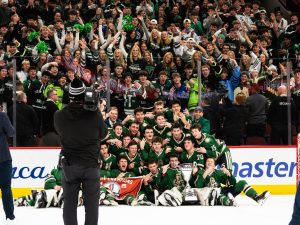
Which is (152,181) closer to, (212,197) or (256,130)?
(212,197)

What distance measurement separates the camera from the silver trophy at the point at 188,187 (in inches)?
514

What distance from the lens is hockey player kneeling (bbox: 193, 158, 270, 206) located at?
13.0 metres

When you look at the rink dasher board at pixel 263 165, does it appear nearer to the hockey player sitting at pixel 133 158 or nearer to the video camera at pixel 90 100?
the hockey player sitting at pixel 133 158

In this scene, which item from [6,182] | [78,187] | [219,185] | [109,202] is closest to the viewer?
[78,187]

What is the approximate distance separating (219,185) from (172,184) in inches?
27.8

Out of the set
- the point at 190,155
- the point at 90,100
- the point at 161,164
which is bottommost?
the point at 161,164

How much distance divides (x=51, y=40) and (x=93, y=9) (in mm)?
1919

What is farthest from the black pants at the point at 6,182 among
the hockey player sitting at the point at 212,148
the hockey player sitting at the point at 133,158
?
the hockey player sitting at the point at 212,148

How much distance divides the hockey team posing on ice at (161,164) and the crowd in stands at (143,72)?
57 mm

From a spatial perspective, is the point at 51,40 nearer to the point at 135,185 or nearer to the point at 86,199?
the point at 135,185

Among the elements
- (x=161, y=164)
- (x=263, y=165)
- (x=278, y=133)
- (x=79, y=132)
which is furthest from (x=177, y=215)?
(x=278, y=133)

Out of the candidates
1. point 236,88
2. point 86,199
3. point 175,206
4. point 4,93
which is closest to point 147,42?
point 236,88

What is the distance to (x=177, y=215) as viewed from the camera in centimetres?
1183

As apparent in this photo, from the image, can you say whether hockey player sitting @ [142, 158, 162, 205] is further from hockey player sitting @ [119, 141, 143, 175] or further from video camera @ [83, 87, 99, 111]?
video camera @ [83, 87, 99, 111]
